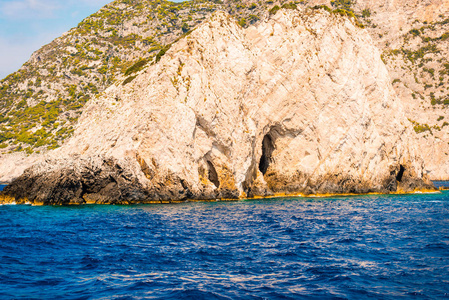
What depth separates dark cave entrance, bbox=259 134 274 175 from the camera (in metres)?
57.1

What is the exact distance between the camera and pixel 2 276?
1318cm

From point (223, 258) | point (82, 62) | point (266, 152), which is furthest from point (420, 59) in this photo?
point (223, 258)

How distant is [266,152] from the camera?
2293 inches

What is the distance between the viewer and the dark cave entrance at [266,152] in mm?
57062

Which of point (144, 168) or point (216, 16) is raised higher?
point (216, 16)

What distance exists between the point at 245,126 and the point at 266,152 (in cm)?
896

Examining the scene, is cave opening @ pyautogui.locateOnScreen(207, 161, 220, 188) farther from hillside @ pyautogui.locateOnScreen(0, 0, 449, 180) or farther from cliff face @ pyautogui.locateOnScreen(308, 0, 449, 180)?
cliff face @ pyautogui.locateOnScreen(308, 0, 449, 180)

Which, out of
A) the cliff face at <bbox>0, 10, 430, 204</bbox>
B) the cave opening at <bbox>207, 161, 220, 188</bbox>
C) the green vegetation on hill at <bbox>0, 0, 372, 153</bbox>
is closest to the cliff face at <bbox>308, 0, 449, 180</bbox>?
the green vegetation on hill at <bbox>0, 0, 372, 153</bbox>

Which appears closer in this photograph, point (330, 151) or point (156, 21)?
point (330, 151)

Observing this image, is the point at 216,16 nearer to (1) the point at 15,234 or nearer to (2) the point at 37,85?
(1) the point at 15,234

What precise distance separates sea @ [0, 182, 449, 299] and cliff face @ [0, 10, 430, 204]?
13085mm

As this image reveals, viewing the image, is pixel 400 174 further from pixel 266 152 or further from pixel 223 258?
pixel 223 258

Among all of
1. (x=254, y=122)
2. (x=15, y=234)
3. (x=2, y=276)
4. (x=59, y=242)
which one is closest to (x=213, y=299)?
(x=2, y=276)

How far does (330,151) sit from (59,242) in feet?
140
